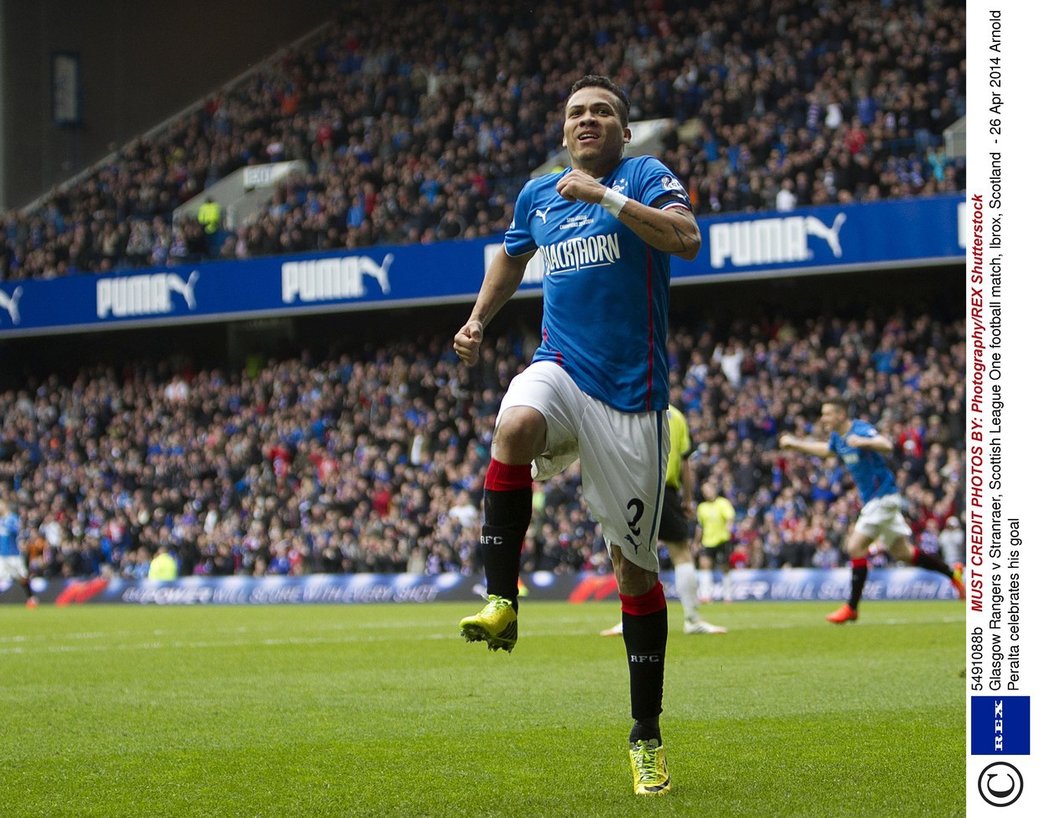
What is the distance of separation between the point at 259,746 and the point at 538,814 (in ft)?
7.00

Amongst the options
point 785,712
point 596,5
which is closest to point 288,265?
point 596,5

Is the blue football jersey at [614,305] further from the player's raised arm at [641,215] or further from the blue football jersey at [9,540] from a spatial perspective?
the blue football jersey at [9,540]

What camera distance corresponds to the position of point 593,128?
18.9ft

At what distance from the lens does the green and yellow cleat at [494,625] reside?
16.7ft

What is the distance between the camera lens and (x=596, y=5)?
34.0m

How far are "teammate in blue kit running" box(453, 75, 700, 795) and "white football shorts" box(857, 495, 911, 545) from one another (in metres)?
8.56

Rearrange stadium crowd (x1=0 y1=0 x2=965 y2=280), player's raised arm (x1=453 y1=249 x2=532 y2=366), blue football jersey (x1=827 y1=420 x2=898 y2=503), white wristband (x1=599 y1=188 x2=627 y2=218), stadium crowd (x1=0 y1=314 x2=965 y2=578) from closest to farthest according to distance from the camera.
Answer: white wristband (x1=599 y1=188 x2=627 y2=218)
player's raised arm (x1=453 y1=249 x2=532 y2=366)
blue football jersey (x1=827 y1=420 x2=898 y2=503)
stadium crowd (x1=0 y1=314 x2=965 y2=578)
stadium crowd (x1=0 y1=0 x2=965 y2=280)

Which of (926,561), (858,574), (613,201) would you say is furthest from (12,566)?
(613,201)

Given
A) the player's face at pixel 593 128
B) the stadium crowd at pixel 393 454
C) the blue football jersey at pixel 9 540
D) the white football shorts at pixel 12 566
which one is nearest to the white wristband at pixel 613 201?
the player's face at pixel 593 128

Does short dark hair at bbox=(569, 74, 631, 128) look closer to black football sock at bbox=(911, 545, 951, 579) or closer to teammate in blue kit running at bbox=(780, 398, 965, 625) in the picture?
teammate in blue kit running at bbox=(780, 398, 965, 625)

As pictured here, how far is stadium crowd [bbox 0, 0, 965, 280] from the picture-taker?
27250 mm

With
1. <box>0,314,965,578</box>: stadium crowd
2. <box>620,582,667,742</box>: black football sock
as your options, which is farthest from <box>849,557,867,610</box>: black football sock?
<box>620,582,667,742</box>: black football sock

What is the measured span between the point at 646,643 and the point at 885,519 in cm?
872
